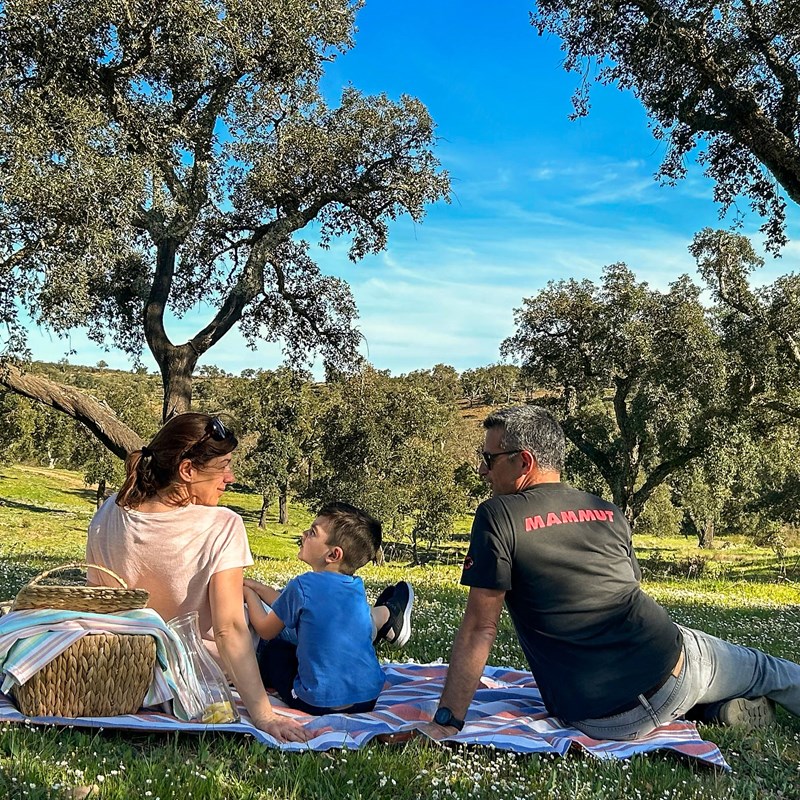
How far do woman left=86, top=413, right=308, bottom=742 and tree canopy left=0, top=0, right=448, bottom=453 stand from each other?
8.74 metres

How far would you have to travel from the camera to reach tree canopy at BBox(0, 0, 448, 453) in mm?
13383

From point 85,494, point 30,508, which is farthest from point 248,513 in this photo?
point 30,508

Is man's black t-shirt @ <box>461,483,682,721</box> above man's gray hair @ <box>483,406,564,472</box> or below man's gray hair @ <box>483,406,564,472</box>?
below

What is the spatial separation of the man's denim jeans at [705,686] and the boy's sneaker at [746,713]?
0.06 metres

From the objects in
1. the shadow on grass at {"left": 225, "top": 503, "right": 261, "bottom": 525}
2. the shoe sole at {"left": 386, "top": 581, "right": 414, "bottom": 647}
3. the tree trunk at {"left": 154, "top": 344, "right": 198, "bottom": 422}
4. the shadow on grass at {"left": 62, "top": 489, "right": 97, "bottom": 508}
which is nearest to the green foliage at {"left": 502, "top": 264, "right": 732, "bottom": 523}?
the tree trunk at {"left": 154, "top": 344, "right": 198, "bottom": 422}

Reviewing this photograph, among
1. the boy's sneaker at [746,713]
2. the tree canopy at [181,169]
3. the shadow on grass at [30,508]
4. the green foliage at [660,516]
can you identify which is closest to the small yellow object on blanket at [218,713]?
the boy's sneaker at [746,713]

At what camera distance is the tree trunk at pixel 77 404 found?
15.2m

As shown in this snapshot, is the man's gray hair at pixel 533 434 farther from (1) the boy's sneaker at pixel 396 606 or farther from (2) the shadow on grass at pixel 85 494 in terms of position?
(2) the shadow on grass at pixel 85 494

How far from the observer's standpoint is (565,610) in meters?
5.17

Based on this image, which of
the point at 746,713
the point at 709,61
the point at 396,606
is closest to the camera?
the point at 746,713

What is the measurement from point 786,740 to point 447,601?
7355 mm

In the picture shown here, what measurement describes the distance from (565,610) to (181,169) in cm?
1497

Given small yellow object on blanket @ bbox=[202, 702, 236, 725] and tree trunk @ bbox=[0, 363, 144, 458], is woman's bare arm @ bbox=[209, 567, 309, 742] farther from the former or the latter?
tree trunk @ bbox=[0, 363, 144, 458]

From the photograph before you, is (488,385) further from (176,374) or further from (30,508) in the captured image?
(176,374)
